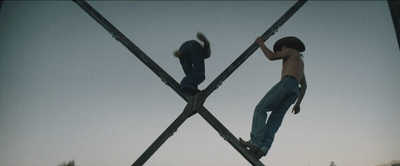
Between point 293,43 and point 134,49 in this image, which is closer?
point 134,49

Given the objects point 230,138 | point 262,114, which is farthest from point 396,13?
point 230,138

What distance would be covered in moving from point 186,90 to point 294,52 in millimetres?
1701

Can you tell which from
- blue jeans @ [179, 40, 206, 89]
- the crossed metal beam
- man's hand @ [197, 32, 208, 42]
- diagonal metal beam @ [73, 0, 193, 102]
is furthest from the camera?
man's hand @ [197, 32, 208, 42]

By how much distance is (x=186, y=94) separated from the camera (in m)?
3.15

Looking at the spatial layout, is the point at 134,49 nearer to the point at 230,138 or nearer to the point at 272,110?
the point at 230,138

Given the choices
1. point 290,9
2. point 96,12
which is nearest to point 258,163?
point 290,9

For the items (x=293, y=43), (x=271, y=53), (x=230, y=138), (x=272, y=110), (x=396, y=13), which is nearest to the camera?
(x=230, y=138)

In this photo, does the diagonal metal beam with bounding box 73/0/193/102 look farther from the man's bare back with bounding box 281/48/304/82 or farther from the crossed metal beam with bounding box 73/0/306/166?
the man's bare back with bounding box 281/48/304/82

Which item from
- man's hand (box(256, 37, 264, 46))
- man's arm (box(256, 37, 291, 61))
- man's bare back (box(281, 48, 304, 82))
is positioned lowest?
man's bare back (box(281, 48, 304, 82))

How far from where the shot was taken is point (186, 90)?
3.17 m

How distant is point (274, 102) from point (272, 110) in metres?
0.11

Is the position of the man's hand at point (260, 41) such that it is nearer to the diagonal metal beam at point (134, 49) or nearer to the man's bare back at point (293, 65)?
the man's bare back at point (293, 65)

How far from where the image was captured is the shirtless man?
303 centimetres

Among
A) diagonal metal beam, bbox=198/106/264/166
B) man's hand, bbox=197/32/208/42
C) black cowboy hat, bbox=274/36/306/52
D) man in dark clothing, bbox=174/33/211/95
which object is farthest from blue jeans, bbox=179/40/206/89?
black cowboy hat, bbox=274/36/306/52
